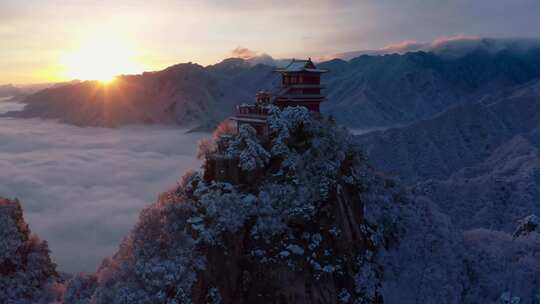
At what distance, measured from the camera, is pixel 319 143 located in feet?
151

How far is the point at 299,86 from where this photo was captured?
51656 mm

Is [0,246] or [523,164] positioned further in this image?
[523,164]

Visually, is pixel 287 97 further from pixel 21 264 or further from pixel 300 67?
pixel 21 264

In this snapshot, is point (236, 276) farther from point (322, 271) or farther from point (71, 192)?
point (71, 192)

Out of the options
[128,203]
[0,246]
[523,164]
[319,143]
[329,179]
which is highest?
[319,143]

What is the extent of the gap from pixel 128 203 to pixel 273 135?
11792 cm

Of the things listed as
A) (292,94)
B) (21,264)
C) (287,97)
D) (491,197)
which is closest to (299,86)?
(292,94)

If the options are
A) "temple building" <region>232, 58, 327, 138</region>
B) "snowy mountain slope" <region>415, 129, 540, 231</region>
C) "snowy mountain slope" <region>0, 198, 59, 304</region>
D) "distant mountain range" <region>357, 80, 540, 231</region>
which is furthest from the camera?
"distant mountain range" <region>357, 80, 540, 231</region>

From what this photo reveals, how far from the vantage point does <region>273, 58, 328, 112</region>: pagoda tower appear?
5156cm

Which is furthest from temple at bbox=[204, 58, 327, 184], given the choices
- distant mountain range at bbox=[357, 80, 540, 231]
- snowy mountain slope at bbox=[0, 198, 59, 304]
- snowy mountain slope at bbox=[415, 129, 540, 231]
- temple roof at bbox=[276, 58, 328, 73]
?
Result: snowy mountain slope at bbox=[415, 129, 540, 231]

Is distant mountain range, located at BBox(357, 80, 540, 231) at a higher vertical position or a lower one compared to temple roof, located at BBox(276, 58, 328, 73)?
lower

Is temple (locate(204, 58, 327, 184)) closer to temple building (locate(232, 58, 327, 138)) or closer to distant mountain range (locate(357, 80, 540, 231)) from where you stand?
temple building (locate(232, 58, 327, 138))

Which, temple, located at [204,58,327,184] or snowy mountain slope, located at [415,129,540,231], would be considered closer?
temple, located at [204,58,327,184]

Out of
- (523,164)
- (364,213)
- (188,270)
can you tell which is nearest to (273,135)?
(364,213)
